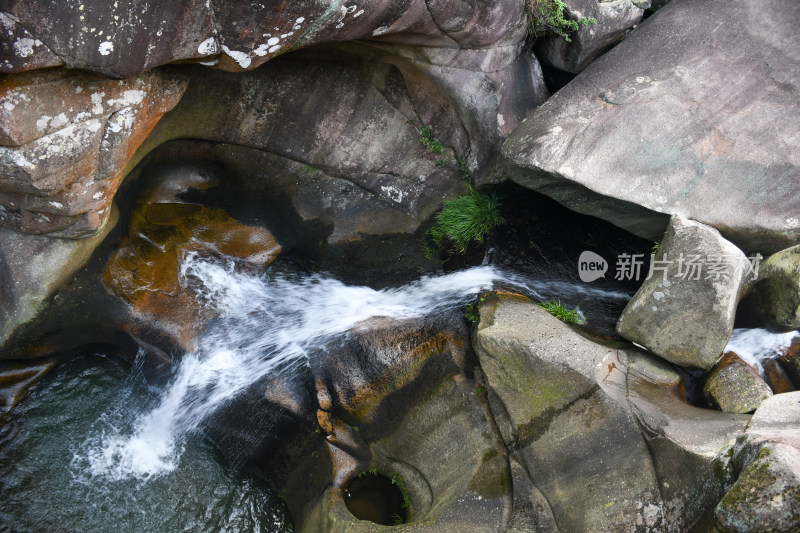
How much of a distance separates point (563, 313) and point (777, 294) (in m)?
1.67

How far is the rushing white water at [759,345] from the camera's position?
4.97m

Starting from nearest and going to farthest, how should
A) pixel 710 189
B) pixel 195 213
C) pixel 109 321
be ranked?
1. pixel 710 189
2. pixel 109 321
3. pixel 195 213

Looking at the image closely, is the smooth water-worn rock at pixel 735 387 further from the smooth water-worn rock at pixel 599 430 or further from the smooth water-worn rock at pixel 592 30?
the smooth water-worn rock at pixel 592 30

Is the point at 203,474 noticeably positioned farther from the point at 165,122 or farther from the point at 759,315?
A: the point at 759,315

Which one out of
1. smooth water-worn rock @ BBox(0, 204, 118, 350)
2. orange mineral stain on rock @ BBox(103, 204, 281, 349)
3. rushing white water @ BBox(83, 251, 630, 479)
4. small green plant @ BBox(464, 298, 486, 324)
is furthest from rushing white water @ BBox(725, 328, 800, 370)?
smooth water-worn rock @ BBox(0, 204, 118, 350)

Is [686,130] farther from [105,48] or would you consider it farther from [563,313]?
[105,48]

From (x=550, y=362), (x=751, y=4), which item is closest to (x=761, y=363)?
(x=550, y=362)

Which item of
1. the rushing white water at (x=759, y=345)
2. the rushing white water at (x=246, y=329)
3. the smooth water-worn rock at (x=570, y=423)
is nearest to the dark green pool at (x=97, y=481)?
the rushing white water at (x=246, y=329)

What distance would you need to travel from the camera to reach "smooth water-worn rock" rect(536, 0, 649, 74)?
5.48 meters

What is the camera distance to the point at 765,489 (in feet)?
10.0

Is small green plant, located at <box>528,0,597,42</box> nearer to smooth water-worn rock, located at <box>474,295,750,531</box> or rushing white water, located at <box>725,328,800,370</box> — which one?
smooth water-worn rock, located at <box>474,295,750,531</box>

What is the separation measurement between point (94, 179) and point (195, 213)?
166cm

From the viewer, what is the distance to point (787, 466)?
3.05m

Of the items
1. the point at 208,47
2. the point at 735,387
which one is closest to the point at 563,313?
the point at 735,387
